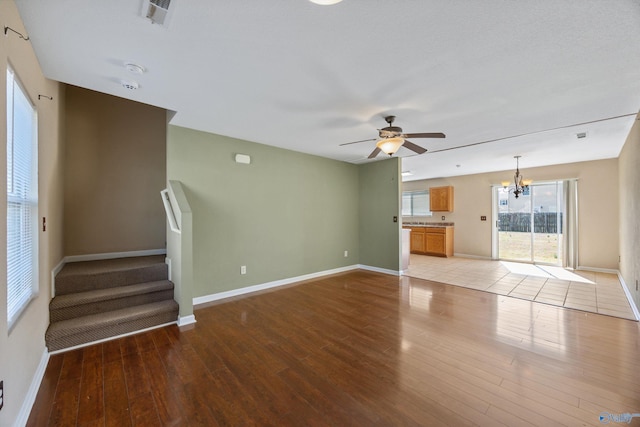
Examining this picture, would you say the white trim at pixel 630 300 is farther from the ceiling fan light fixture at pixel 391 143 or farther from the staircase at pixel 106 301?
the staircase at pixel 106 301

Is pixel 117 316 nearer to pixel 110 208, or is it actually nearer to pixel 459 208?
pixel 110 208

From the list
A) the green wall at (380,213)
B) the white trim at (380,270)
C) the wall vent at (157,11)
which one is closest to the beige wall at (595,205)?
the green wall at (380,213)

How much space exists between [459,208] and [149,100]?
8.15 meters

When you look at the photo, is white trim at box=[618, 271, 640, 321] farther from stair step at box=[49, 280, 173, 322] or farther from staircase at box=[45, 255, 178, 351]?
stair step at box=[49, 280, 173, 322]

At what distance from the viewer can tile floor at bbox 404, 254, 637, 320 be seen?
3758mm

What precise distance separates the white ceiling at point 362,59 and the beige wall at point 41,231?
0.65 ft

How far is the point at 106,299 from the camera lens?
2930 millimetres

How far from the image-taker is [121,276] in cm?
325

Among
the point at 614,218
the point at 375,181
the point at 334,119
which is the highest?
the point at 334,119

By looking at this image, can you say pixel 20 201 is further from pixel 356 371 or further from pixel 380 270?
pixel 380 270

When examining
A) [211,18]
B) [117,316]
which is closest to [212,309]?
[117,316]

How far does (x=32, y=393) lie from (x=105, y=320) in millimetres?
911

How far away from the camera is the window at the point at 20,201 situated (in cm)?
161

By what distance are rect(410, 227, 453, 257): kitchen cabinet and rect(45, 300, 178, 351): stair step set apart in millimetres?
7225
